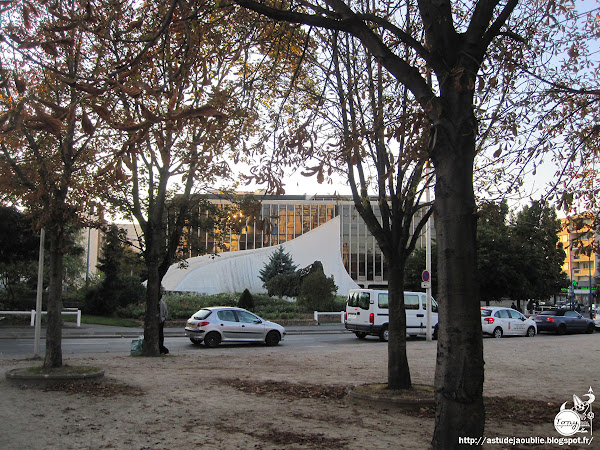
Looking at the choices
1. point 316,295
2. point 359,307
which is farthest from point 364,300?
point 316,295

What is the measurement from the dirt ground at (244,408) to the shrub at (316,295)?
23.7m

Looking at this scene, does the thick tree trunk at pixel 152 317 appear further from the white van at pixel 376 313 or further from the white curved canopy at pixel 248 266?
the white curved canopy at pixel 248 266

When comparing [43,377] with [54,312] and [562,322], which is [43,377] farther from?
[562,322]

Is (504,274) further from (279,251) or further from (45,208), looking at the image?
(45,208)

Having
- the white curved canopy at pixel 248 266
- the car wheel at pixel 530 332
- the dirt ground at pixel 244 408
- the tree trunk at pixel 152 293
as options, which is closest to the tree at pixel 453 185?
the dirt ground at pixel 244 408

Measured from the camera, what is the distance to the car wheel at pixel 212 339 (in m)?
19.8

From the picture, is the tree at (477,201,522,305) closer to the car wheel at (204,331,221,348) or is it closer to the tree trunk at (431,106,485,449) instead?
the car wheel at (204,331,221,348)

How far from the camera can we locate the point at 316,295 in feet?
124

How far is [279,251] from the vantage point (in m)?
50.6

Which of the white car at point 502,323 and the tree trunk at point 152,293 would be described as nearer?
the tree trunk at point 152,293

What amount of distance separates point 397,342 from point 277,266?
4084 centimetres

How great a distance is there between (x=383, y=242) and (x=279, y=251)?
41.4 meters

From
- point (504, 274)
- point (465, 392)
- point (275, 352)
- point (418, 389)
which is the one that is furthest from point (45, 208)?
point (504, 274)

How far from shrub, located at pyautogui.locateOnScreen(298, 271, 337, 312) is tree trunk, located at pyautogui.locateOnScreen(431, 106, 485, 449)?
109ft
